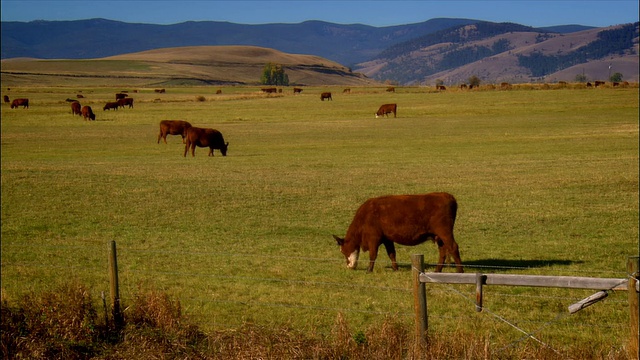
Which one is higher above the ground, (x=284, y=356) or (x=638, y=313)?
(x=638, y=313)

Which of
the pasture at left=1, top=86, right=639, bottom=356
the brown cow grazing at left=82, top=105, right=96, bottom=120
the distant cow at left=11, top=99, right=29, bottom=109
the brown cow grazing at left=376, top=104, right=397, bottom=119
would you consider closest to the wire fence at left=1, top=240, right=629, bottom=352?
the pasture at left=1, top=86, right=639, bottom=356

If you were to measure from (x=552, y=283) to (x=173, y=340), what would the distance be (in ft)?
13.2

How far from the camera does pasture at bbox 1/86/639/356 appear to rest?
34.6 feet

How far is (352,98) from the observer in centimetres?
9138

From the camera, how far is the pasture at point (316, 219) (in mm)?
10547

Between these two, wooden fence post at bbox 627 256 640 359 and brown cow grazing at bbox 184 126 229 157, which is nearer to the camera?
wooden fence post at bbox 627 256 640 359

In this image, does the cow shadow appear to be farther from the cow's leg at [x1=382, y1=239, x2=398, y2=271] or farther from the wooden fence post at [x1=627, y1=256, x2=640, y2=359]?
the wooden fence post at [x1=627, y1=256, x2=640, y2=359]

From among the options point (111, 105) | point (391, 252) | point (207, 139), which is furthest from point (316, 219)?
point (111, 105)

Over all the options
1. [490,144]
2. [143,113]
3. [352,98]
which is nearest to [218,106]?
[143,113]

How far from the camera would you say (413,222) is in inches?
475

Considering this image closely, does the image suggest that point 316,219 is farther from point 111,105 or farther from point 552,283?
point 111,105

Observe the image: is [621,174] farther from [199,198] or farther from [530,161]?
[199,198]

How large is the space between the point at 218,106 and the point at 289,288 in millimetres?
64950

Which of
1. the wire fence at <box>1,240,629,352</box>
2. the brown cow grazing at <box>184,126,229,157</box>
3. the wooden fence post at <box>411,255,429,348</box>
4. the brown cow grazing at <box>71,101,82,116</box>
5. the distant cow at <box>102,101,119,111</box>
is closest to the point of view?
the wooden fence post at <box>411,255,429,348</box>
